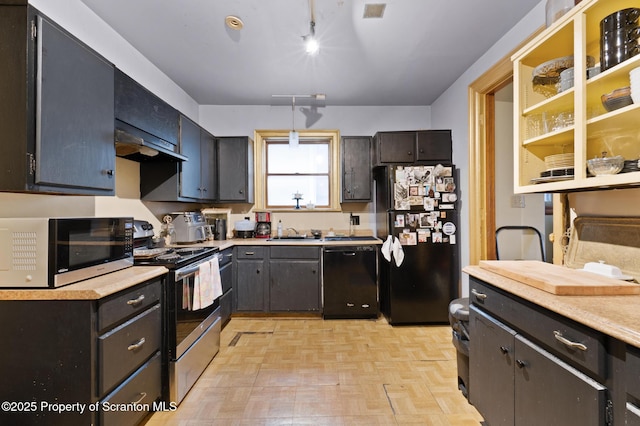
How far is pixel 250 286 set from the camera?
10.4 ft

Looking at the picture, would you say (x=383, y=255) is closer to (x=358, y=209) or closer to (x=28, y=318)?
(x=358, y=209)

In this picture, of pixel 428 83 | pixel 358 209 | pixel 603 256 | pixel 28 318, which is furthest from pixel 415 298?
pixel 28 318

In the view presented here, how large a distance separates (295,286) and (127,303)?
1869 mm

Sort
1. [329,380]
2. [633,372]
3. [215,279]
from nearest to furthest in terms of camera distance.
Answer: [633,372] < [329,380] < [215,279]

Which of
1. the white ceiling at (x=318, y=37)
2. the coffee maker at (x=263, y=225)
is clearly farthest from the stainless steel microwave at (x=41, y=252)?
the coffee maker at (x=263, y=225)

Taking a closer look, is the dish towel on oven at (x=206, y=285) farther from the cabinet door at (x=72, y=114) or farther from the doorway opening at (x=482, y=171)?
the doorway opening at (x=482, y=171)

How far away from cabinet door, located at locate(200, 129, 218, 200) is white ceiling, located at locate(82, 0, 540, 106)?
598 millimetres

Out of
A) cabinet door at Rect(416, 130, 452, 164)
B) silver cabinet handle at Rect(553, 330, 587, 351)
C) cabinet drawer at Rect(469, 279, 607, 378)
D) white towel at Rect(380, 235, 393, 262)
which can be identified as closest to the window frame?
white towel at Rect(380, 235, 393, 262)

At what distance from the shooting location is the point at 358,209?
3748mm

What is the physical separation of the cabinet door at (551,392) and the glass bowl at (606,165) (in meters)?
0.80

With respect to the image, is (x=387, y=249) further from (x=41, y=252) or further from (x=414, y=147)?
(x=41, y=252)

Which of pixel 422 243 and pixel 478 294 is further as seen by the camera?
pixel 422 243

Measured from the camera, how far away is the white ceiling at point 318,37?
1929 mm

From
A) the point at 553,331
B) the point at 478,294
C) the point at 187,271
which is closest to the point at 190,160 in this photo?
the point at 187,271
